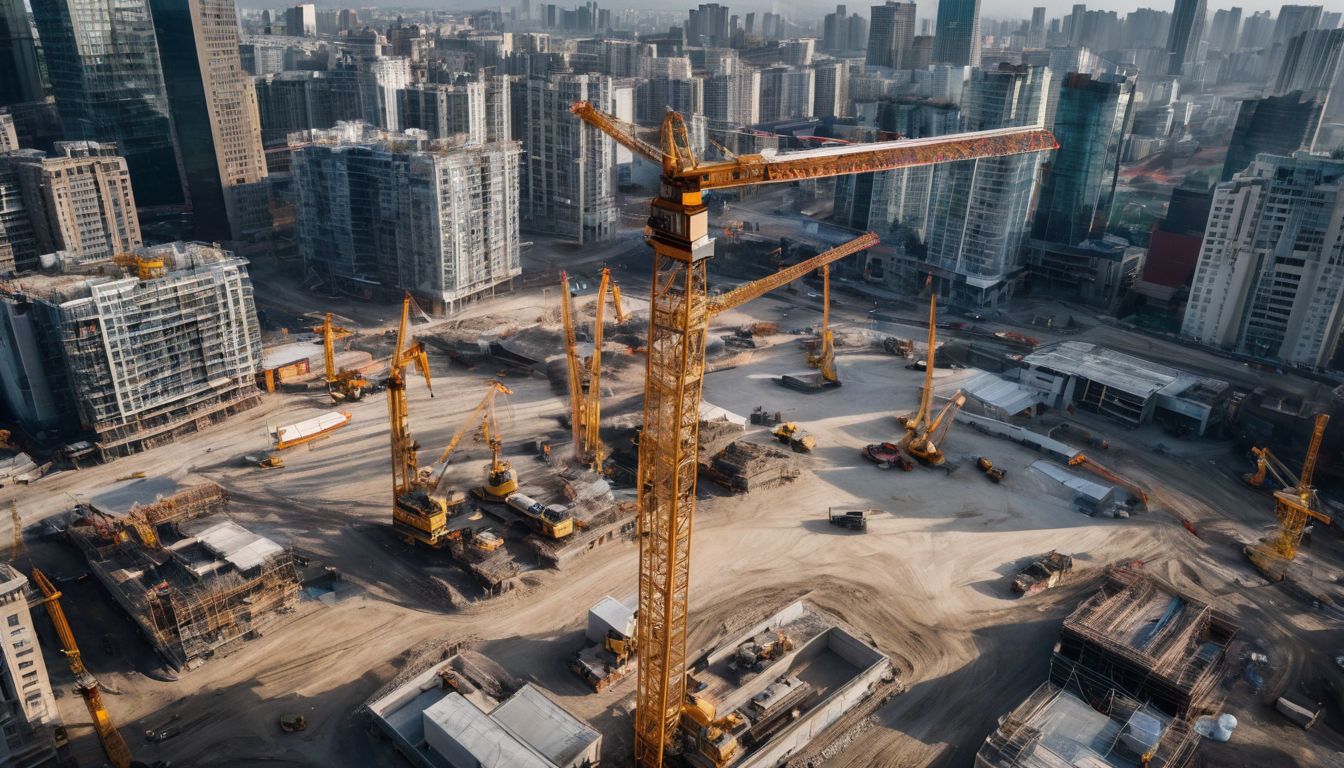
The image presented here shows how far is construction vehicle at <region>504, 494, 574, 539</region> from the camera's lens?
179ft

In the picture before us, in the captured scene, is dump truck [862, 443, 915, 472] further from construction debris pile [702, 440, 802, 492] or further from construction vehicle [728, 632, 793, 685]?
construction vehicle [728, 632, 793, 685]

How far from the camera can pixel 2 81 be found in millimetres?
122500

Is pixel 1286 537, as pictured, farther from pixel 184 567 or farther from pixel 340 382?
pixel 340 382

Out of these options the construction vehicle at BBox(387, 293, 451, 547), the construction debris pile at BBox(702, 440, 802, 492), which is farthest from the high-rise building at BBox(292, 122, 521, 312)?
the construction debris pile at BBox(702, 440, 802, 492)

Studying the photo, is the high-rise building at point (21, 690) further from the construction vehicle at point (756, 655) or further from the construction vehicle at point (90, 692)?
the construction vehicle at point (756, 655)

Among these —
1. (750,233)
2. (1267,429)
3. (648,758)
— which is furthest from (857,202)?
(648,758)

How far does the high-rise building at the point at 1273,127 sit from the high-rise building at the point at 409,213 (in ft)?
356

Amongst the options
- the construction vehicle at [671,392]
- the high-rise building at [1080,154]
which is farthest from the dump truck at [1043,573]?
the high-rise building at [1080,154]

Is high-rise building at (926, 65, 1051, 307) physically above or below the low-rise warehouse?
above

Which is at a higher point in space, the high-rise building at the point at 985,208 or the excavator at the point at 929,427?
the high-rise building at the point at 985,208

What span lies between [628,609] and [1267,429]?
181 ft

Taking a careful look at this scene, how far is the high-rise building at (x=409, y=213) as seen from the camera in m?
89.8

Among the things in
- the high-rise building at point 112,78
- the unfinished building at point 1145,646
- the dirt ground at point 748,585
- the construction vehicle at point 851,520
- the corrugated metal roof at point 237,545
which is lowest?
the dirt ground at point 748,585

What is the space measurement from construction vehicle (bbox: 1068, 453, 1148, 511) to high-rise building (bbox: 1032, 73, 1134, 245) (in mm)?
51091
